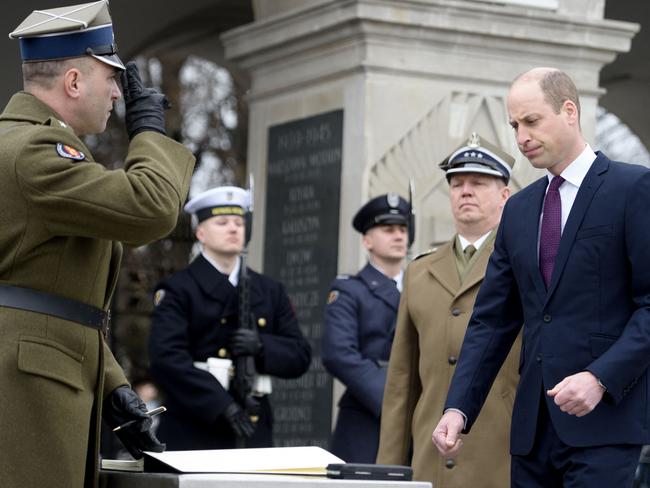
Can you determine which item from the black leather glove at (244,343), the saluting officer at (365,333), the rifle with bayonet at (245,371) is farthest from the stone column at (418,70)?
the black leather glove at (244,343)

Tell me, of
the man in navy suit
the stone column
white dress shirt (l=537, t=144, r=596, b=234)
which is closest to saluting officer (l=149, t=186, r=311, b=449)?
the stone column

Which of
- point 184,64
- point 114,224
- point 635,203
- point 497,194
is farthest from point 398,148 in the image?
point 184,64

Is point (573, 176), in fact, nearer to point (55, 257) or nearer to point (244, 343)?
point (55, 257)

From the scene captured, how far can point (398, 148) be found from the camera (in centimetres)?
953

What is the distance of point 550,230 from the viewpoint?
5.09 m

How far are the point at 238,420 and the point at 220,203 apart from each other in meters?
1.09

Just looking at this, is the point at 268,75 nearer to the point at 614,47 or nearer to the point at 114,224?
the point at 614,47

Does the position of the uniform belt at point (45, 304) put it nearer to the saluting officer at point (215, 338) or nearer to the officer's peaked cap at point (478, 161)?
the officer's peaked cap at point (478, 161)

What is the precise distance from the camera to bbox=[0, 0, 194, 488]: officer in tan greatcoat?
4402mm

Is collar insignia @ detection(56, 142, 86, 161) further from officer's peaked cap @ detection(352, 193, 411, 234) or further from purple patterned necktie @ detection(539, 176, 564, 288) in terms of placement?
officer's peaked cap @ detection(352, 193, 411, 234)

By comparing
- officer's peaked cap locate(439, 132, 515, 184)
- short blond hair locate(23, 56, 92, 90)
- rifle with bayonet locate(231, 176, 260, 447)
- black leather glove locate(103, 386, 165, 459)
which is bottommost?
black leather glove locate(103, 386, 165, 459)

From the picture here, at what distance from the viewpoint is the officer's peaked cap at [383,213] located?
27.6 feet

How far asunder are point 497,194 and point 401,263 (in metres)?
2.11

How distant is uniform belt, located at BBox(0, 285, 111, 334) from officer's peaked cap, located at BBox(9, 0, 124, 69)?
67cm
